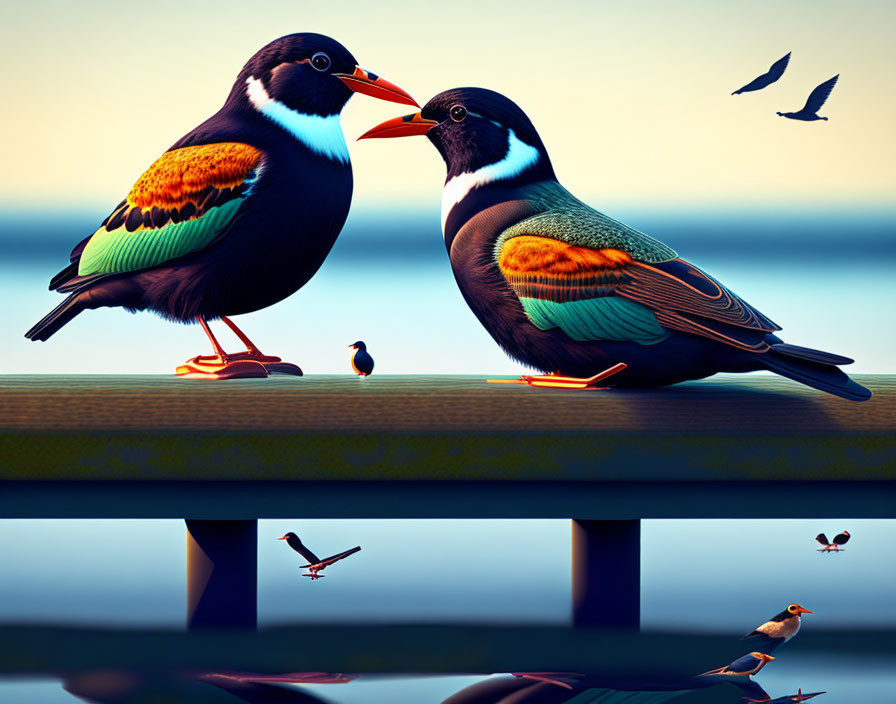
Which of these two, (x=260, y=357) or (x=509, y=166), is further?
(x=260, y=357)

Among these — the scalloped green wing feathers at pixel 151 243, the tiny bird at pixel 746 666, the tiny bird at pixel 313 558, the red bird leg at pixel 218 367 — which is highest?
the scalloped green wing feathers at pixel 151 243

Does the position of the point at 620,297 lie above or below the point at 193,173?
below

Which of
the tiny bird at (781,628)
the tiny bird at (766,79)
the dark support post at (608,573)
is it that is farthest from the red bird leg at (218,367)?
the tiny bird at (766,79)

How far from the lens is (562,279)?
8.89ft

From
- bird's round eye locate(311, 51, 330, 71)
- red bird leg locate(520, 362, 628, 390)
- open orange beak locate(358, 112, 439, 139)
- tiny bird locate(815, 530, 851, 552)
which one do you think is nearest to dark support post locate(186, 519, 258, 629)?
red bird leg locate(520, 362, 628, 390)

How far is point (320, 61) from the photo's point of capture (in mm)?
3000

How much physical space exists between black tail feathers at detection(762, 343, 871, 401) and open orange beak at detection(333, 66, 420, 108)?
1.15m

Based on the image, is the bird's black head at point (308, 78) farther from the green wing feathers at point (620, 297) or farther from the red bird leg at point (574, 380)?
the red bird leg at point (574, 380)

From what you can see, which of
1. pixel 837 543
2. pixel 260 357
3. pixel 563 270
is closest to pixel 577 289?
pixel 563 270

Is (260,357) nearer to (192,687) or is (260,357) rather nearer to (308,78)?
(308,78)

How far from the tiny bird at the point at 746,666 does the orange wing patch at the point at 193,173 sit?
1.64 m

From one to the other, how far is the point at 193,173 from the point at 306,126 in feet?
1.00

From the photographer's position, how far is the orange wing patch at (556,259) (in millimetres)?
2725

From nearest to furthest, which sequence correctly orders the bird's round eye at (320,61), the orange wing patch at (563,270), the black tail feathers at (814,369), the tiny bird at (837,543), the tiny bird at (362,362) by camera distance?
the black tail feathers at (814,369), the orange wing patch at (563,270), the bird's round eye at (320,61), the tiny bird at (362,362), the tiny bird at (837,543)
